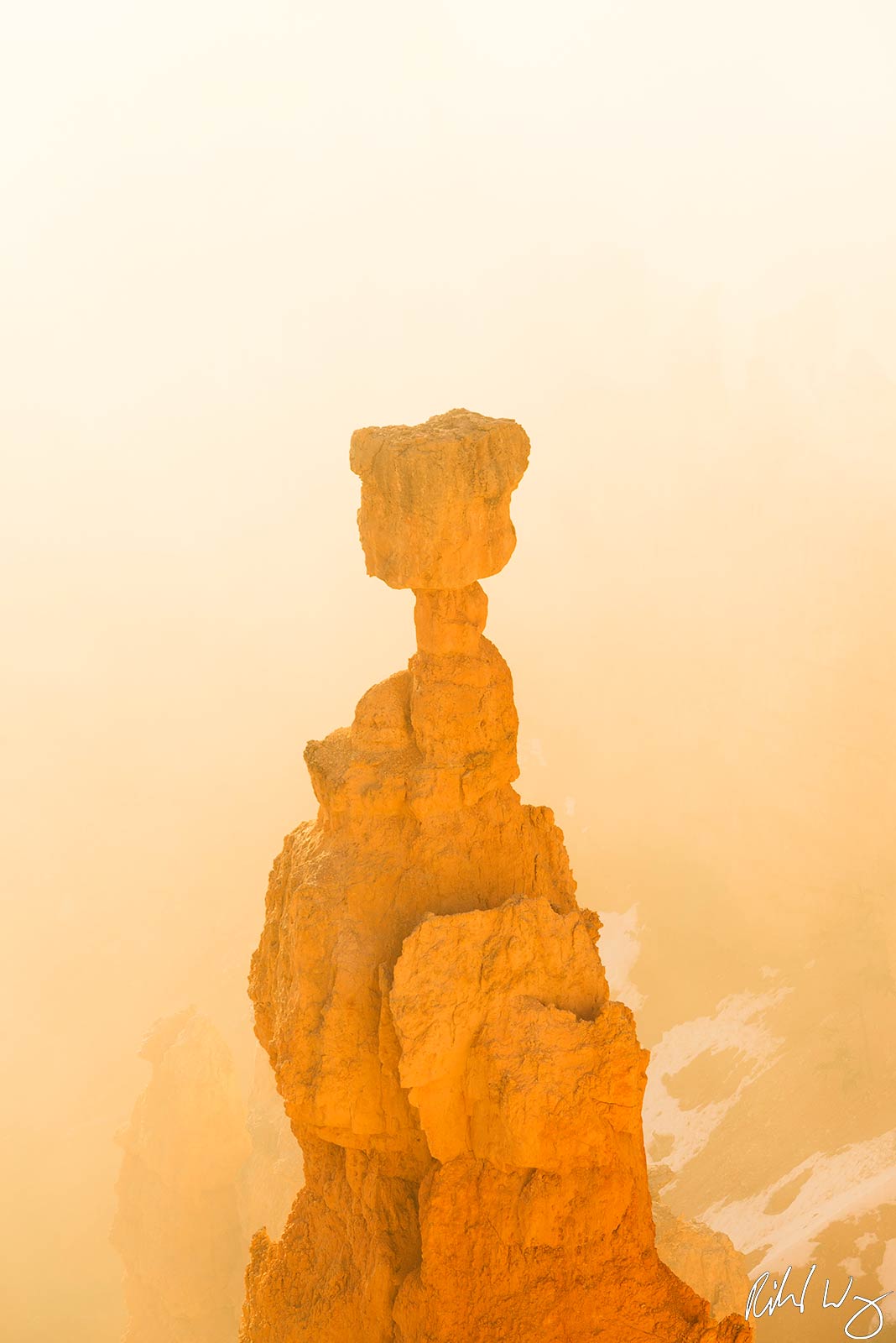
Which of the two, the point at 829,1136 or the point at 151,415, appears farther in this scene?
the point at 151,415

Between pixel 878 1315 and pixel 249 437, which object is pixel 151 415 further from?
pixel 878 1315

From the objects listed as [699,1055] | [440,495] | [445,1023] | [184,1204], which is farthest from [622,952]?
[440,495]

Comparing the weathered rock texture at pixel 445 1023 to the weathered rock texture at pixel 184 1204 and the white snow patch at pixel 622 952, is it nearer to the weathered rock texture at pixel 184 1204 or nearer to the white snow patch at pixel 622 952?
the weathered rock texture at pixel 184 1204

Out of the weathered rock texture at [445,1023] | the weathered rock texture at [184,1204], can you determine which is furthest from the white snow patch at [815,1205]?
the weathered rock texture at [445,1023]

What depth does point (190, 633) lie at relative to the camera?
5566 cm

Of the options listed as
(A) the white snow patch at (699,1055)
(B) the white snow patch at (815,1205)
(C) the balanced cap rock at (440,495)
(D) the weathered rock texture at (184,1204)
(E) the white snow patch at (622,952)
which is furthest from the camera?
(E) the white snow patch at (622,952)

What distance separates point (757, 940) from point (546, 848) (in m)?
21.2

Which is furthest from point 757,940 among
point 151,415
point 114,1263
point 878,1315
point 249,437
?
point 151,415

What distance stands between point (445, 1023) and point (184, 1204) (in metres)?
15.6

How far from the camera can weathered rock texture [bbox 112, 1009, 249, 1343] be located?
2023cm
